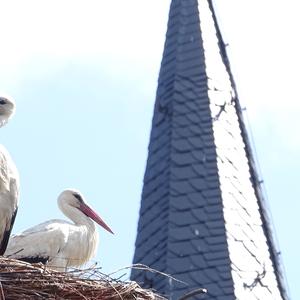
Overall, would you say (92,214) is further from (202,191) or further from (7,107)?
(202,191)

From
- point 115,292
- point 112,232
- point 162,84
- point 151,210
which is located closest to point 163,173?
point 151,210

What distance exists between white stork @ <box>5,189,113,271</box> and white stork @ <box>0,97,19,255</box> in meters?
0.95

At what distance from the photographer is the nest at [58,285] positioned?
895cm

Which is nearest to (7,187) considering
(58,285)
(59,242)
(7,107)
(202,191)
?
(7,107)

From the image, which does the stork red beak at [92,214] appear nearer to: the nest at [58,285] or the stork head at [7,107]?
the stork head at [7,107]

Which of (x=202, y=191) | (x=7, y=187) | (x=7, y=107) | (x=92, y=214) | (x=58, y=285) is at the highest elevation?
(x=202, y=191)

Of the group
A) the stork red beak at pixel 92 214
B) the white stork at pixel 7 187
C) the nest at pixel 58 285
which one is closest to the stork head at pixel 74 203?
the stork red beak at pixel 92 214

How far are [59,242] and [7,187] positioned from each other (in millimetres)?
1802

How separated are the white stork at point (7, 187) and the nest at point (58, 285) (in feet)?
3.59

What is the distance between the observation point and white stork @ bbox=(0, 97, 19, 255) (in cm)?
1025

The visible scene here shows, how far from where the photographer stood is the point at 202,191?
A: 25109 mm

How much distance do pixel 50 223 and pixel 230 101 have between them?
49.8 ft

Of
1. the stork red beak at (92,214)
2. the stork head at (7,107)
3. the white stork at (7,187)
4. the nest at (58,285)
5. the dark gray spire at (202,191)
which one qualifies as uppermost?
the dark gray spire at (202,191)

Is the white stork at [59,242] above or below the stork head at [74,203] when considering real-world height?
below
